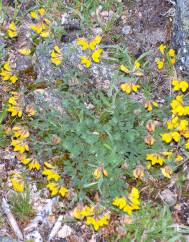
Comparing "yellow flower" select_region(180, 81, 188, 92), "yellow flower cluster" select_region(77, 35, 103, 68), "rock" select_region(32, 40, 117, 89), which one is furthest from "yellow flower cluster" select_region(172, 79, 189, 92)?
"yellow flower cluster" select_region(77, 35, 103, 68)

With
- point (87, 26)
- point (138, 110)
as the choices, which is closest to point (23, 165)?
point (138, 110)

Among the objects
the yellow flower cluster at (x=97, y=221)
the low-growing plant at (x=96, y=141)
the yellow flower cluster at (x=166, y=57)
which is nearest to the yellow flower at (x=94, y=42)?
the low-growing plant at (x=96, y=141)

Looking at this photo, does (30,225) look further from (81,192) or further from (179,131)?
(179,131)

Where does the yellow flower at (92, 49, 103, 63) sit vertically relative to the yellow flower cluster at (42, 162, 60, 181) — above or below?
above

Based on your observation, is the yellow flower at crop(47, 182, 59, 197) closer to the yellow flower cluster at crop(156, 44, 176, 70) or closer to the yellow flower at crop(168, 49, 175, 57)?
the yellow flower cluster at crop(156, 44, 176, 70)

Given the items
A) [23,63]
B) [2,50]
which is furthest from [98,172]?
[2,50]

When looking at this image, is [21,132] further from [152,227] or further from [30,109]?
[152,227]
